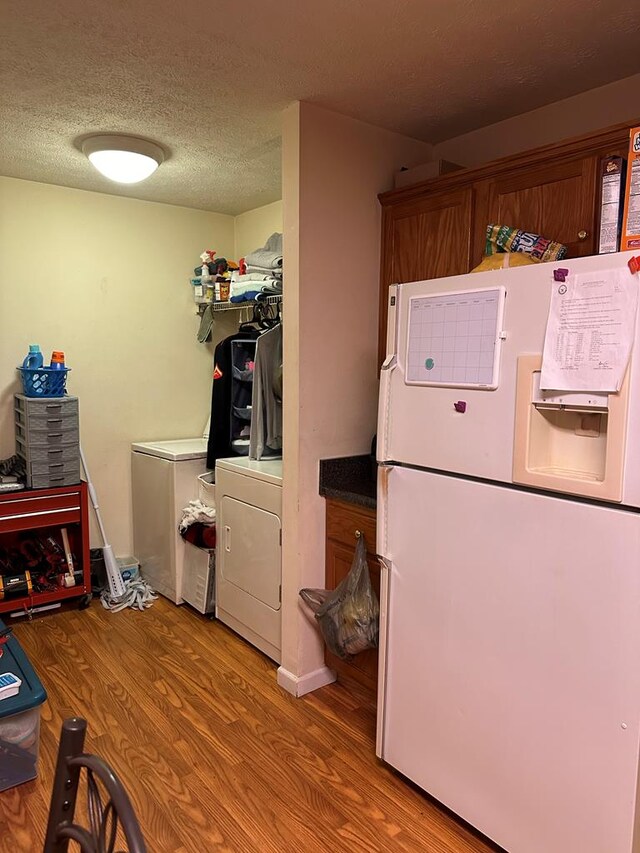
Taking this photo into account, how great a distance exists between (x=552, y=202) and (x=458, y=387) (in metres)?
0.83

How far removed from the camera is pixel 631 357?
51.2 inches

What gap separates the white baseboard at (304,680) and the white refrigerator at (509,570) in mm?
647

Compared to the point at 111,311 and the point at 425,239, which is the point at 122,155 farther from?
the point at 425,239

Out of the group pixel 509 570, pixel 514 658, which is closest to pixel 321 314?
pixel 509 570

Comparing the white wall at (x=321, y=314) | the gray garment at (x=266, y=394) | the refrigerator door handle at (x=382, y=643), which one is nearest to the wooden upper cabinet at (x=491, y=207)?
the white wall at (x=321, y=314)

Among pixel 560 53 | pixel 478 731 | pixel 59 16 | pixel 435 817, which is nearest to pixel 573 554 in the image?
pixel 478 731

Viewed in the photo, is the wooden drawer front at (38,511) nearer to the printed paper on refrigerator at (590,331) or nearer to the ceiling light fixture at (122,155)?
the ceiling light fixture at (122,155)

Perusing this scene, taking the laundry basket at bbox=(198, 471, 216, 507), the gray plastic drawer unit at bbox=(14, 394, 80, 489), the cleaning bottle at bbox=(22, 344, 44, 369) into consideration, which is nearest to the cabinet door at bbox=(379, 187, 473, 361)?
the laundry basket at bbox=(198, 471, 216, 507)

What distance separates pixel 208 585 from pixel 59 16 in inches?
98.2

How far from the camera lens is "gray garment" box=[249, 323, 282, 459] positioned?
297 cm

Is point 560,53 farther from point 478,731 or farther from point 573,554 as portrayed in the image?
point 478,731

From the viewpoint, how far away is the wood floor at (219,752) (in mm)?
1801

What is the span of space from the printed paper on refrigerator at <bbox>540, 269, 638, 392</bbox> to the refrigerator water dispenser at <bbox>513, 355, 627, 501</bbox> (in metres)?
0.03

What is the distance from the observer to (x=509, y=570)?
157 cm
